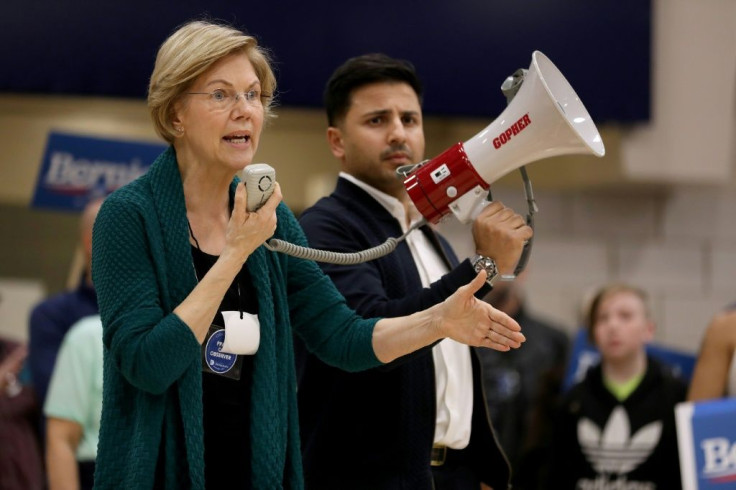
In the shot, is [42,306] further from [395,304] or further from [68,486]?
[395,304]

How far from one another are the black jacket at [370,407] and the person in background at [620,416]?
7.31ft

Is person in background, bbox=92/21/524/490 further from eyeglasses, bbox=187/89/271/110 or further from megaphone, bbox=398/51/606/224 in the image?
megaphone, bbox=398/51/606/224

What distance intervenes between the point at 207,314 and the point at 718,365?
8.55ft

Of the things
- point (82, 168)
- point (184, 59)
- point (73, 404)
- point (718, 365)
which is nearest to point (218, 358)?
point (184, 59)

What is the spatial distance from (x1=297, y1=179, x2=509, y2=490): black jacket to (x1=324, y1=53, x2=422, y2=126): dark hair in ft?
1.29

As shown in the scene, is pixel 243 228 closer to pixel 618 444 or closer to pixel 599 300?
pixel 618 444

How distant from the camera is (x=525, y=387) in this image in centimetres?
603

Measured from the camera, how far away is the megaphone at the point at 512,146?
2617mm

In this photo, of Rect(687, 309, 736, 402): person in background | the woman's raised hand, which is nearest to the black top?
the woman's raised hand

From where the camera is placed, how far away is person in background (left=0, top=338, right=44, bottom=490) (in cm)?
463

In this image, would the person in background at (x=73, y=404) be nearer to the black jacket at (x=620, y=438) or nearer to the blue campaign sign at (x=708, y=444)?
the blue campaign sign at (x=708, y=444)

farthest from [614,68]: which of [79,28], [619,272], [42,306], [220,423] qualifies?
[220,423]

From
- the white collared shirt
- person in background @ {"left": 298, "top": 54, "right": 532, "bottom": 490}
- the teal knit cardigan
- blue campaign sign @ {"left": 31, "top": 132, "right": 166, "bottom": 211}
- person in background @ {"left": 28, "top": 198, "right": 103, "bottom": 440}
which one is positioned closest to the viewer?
the teal knit cardigan

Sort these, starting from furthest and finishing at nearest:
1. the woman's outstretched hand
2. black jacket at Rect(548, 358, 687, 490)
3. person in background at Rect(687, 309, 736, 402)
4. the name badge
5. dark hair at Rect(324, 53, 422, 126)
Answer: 1. black jacket at Rect(548, 358, 687, 490)
2. person in background at Rect(687, 309, 736, 402)
3. dark hair at Rect(324, 53, 422, 126)
4. the woman's outstretched hand
5. the name badge
